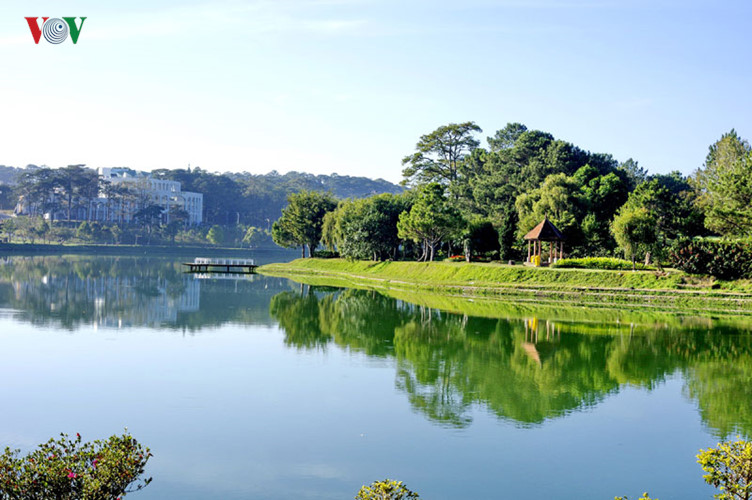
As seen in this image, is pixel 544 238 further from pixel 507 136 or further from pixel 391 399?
pixel 507 136

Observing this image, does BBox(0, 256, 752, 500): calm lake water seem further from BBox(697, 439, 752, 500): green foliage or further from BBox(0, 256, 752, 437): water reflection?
BBox(697, 439, 752, 500): green foliage

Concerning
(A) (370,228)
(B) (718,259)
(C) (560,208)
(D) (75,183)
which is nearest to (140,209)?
(D) (75,183)

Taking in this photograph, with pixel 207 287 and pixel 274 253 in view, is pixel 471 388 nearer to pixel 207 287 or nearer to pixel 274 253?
pixel 207 287

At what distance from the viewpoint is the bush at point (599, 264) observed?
146 feet

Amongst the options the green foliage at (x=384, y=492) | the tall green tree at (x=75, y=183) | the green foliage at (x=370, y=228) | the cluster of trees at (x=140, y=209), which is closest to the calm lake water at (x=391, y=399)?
the green foliage at (x=384, y=492)

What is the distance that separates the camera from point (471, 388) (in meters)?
17.9

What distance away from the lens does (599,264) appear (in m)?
45.6

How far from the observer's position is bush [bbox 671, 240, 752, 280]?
3809 centimetres

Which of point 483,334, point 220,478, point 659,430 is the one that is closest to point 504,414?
point 659,430

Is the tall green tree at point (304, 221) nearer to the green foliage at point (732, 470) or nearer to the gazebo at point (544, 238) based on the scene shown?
the gazebo at point (544, 238)

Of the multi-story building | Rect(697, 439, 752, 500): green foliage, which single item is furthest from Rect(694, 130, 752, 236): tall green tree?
the multi-story building

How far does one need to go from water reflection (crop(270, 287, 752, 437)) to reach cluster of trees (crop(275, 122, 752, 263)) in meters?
13.2

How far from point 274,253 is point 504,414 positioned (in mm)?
115944

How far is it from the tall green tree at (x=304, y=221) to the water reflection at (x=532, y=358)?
40721 millimetres
